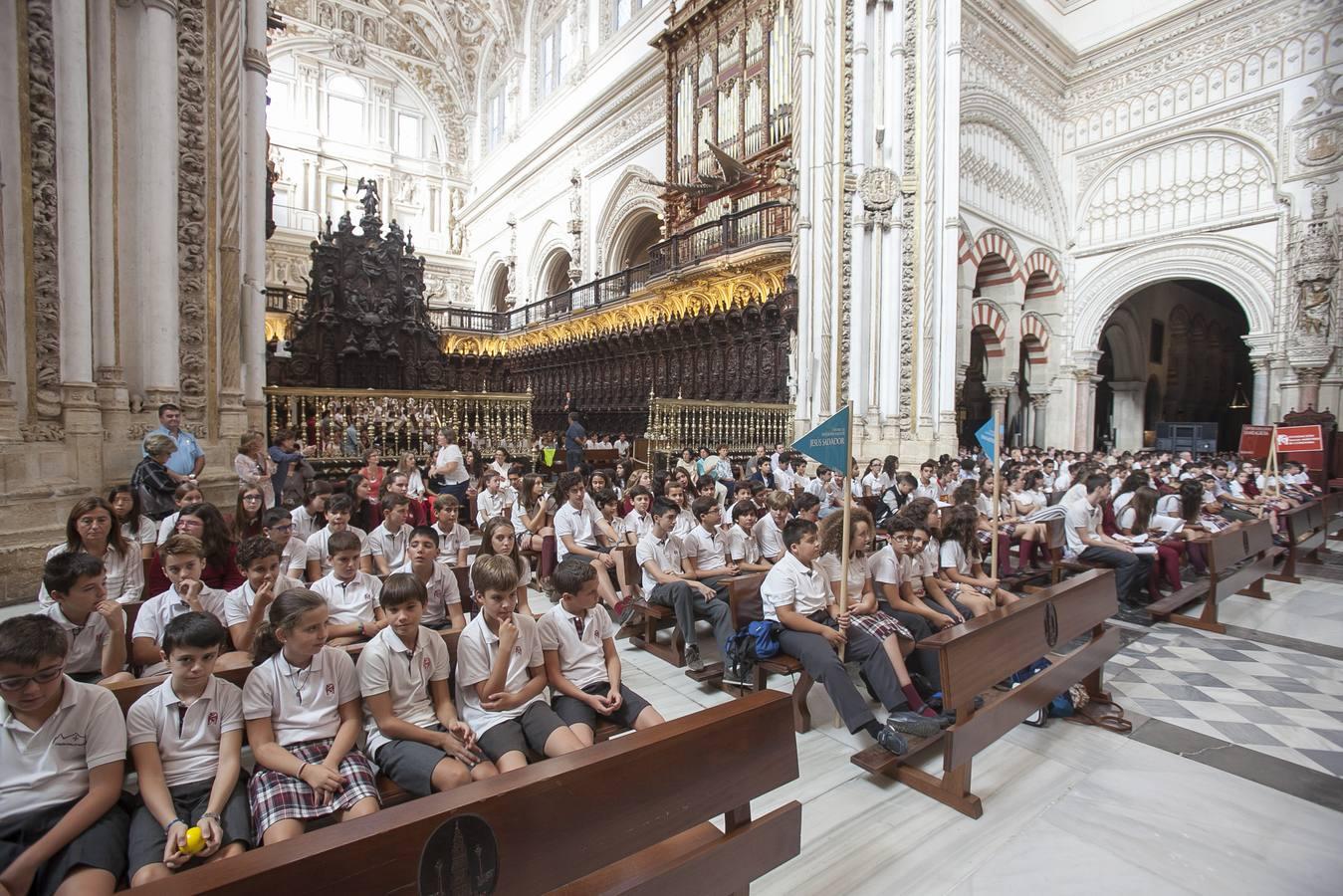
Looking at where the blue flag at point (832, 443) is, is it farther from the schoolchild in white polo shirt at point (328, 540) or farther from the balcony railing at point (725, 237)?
the balcony railing at point (725, 237)

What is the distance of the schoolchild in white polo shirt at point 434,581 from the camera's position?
11.3ft

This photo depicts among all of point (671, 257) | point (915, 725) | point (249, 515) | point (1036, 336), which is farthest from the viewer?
point (1036, 336)

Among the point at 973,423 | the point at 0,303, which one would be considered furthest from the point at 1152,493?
the point at 973,423

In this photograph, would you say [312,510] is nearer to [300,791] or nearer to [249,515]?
[249,515]

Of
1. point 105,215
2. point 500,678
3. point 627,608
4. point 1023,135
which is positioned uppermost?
point 1023,135

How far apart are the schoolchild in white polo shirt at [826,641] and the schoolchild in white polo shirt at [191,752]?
8.01 feet

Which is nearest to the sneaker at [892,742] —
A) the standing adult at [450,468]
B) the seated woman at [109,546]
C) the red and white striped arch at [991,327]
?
the seated woman at [109,546]

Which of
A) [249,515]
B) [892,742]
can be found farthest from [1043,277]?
[249,515]

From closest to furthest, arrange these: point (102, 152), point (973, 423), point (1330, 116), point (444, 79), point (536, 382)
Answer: point (102, 152)
point (1330, 116)
point (973, 423)
point (536, 382)
point (444, 79)

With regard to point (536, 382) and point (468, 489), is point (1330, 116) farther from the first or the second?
point (536, 382)

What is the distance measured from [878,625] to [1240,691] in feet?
8.45

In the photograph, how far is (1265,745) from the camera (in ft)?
10.8

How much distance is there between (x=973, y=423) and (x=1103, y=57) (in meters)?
9.68

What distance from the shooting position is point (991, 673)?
283cm
